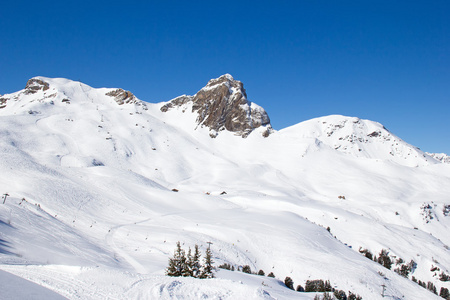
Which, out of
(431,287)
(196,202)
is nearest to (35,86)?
(196,202)

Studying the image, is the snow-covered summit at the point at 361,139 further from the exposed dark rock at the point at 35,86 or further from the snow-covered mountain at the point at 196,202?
the exposed dark rock at the point at 35,86

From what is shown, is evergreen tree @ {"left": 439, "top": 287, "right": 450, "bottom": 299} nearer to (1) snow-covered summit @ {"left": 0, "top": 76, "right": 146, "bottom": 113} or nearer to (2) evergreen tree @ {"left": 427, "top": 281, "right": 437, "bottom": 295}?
(2) evergreen tree @ {"left": 427, "top": 281, "right": 437, "bottom": 295}

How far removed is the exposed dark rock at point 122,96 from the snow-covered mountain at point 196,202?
53cm

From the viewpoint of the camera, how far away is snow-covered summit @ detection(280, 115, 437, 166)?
13112 cm

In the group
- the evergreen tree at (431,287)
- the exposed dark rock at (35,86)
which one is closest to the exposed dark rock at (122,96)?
the exposed dark rock at (35,86)

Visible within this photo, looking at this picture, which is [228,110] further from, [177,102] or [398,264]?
[398,264]

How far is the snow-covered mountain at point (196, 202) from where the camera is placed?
13.5 m

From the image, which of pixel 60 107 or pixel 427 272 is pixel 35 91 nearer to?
pixel 60 107

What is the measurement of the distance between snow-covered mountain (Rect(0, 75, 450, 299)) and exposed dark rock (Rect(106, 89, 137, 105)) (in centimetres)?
53

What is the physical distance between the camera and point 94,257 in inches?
585

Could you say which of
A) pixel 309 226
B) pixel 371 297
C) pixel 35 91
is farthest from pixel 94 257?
pixel 35 91

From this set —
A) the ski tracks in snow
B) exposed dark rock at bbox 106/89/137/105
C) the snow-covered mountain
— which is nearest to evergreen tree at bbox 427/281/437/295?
the snow-covered mountain

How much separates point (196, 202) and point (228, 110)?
70993 millimetres

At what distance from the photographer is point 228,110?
105688 mm
